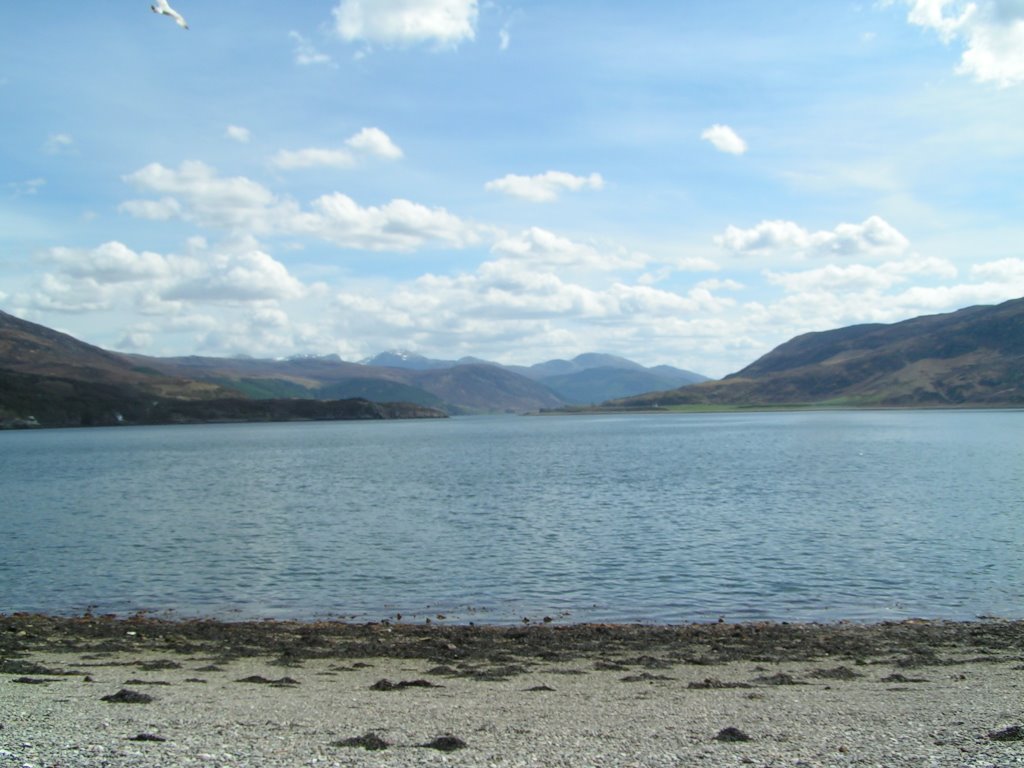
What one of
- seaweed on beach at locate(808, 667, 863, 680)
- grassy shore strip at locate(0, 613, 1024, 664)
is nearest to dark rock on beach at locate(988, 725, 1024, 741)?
seaweed on beach at locate(808, 667, 863, 680)

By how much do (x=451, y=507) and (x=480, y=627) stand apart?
35845mm

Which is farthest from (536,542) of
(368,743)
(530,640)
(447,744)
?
(368,743)

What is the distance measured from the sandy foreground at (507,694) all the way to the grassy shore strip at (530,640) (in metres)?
0.12

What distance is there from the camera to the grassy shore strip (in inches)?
972

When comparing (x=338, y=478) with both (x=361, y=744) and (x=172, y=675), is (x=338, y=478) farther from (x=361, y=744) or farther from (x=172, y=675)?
(x=361, y=744)

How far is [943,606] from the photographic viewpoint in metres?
31.2

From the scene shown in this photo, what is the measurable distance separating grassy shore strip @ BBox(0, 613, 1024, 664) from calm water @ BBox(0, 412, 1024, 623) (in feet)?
8.08

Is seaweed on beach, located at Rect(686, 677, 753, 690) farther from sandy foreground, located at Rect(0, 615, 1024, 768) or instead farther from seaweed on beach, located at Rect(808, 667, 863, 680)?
seaweed on beach, located at Rect(808, 667, 863, 680)

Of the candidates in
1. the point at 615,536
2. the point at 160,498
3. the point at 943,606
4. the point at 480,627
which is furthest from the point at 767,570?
the point at 160,498

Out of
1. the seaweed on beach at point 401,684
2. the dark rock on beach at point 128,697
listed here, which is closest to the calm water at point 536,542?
Result: the seaweed on beach at point 401,684

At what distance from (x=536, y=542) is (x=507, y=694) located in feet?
88.3

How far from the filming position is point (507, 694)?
2020 centimetres

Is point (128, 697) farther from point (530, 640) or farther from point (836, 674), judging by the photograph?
point (836, 674)

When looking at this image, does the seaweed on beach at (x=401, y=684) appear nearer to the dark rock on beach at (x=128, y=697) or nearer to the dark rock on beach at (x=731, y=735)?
the dark rock on beach at (x=128, y=697)
